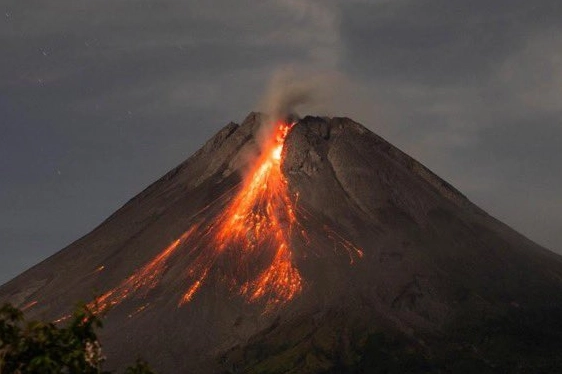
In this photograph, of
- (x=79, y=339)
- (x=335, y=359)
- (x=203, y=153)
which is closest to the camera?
(x=79, y=339)

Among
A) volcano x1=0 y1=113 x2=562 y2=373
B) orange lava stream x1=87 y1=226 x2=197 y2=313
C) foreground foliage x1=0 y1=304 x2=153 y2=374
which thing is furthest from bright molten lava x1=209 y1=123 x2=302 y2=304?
foreground foliage x1=0 y1=304 x2=153 y2=374

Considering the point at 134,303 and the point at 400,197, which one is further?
the point at 400,197

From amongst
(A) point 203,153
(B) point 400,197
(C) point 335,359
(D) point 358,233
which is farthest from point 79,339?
(A) point 203,153

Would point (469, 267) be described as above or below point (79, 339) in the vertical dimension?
above

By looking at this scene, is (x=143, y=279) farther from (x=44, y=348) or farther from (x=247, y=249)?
(x=44, y=348)

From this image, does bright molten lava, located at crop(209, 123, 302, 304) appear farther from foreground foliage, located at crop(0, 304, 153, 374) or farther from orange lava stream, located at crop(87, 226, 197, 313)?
foreground foliage, located at crop(0, 304, 153, 374)

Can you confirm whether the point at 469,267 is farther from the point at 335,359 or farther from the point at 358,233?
the point at 335,359
